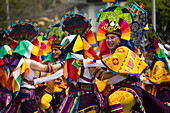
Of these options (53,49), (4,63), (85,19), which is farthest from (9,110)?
(85,19)

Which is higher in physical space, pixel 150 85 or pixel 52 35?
pixel 52 35

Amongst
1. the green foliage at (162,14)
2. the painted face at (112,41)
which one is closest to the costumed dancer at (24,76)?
the painted face at (112,41)

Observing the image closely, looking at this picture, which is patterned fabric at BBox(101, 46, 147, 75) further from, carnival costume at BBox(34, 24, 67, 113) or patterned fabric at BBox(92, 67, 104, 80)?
carnival costume at BBox(34, 24, 67, 113)

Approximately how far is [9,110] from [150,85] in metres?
3.22

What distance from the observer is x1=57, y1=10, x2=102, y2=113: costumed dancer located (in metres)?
6.28

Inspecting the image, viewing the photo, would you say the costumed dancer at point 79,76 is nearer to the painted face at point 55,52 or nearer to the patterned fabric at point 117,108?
the patterned fabric at point 117,108

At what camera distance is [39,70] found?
6.89 metres

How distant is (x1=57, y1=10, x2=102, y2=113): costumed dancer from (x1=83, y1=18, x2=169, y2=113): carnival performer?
0.99ft

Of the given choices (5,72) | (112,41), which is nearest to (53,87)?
(5,72)

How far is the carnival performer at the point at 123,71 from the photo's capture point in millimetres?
5891

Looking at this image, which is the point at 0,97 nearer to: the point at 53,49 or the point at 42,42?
the point at 53,49

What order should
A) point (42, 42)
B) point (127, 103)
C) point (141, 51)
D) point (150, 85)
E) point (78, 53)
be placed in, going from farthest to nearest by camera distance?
1. point (42, 42)
2. point (141, 51)
3. point (150, 85)
4. point (78, 53)
5. point (127, 103)

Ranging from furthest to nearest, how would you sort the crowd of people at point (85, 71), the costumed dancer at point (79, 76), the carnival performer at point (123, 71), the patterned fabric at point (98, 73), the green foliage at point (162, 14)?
1. the green foliage at point (162, 14)
2. the costumed dancer at point (79, 76)
3. the patterned fabric at point (98, 73)
4. the crowd of people at point (85, 71)
5. the carnival performer at point (123, 71)

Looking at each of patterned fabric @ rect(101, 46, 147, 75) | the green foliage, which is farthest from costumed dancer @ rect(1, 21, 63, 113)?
the green foliage
